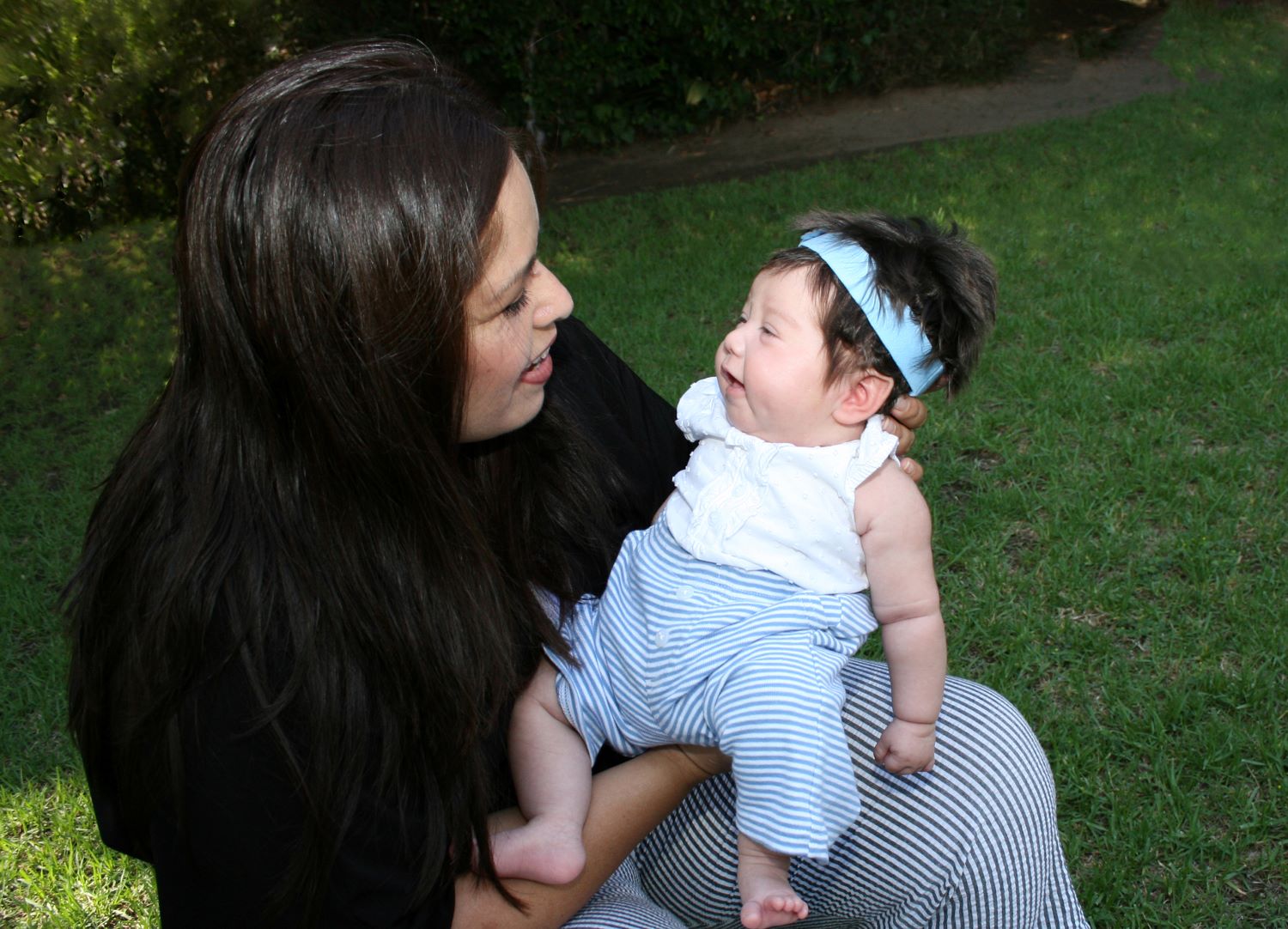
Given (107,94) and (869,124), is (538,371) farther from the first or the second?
(869,124)

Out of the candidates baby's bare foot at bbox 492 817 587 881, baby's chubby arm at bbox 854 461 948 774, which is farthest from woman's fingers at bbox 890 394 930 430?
baby's bare foot at bbox 492 817 587 881

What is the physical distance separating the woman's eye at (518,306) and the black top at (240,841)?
2.00ft

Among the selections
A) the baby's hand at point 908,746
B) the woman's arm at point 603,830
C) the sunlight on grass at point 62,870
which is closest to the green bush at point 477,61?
the sunlight on grass at point 62,870

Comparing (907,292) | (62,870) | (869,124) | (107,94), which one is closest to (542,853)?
(907,292)

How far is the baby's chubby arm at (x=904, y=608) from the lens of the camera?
185cm

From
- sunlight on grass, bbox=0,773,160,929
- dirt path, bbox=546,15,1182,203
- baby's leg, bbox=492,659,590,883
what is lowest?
dirt path, bbox=546,15,1182,203

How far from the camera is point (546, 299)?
1.77 m

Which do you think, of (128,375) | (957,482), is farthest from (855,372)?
(128,375)

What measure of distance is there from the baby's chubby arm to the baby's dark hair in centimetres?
19

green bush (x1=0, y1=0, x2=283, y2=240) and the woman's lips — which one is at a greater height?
the woman's lips

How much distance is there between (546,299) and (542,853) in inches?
32.5

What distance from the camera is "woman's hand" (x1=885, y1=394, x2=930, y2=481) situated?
6.57 feet

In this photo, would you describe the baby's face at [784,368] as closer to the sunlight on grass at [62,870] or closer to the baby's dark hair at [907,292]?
the baby's dark hair at [907,292]

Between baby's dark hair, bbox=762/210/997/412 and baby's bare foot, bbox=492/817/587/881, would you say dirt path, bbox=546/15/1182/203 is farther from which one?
baby's bare foot, bbox=492/817/587/881
